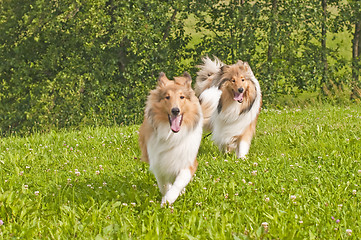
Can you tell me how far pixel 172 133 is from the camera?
4.34 m

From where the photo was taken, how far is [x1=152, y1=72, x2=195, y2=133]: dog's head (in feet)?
13.8

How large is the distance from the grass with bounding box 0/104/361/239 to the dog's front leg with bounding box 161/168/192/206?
93 mm

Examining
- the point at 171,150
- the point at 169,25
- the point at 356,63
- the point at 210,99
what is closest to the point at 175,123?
the point at 171,150

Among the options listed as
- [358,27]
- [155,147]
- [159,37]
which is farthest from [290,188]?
[358,27]

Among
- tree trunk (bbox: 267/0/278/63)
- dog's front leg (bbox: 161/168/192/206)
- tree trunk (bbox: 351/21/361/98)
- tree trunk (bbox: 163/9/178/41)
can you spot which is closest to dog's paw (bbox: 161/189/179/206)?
dog's front leg (bbox: 161/168/192/206)

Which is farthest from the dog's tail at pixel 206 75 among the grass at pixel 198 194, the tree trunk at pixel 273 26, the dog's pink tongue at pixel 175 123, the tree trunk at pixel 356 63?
the tree trunk at pixel 356 63

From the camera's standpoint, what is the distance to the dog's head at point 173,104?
13.8ft

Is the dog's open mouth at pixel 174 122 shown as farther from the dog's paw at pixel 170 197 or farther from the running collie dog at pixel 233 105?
the running collie dog at pixel 233 105

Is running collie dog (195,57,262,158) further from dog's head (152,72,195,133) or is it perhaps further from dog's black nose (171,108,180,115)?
dog's black nose (171,108,180,115)

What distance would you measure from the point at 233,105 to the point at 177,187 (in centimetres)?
257

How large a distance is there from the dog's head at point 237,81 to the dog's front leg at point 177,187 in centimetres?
222

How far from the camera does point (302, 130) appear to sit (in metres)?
7.36

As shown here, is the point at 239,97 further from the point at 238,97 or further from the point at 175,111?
the point at 175,111

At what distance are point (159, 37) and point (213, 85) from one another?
18.2ft
